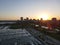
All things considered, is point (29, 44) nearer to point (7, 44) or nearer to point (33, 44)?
point (33, 44)

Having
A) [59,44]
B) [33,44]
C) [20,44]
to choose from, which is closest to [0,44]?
[20,44]

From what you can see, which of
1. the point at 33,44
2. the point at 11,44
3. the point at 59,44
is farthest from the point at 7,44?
the point at 59,44

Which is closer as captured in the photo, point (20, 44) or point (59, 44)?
point (59, 44)

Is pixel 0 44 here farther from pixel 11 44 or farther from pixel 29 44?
pixel 29 44

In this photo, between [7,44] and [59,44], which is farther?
[7,44]

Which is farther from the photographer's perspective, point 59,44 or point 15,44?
point 15,44

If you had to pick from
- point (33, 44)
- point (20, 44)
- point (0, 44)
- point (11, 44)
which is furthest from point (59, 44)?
point (0, 44)

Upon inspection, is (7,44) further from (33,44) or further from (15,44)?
(33,44)
